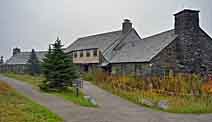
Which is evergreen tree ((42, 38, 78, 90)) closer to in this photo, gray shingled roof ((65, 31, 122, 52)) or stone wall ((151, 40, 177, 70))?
stone wall ((151, 40, 177, 70))

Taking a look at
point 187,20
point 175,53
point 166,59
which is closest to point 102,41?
point 175,53

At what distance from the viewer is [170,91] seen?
20.7 meters

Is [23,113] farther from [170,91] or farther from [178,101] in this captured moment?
[170,91]

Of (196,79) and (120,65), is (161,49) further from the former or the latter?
(196,79)

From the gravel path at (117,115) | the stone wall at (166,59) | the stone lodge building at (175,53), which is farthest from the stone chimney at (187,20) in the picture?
the gravel path at (117,115)

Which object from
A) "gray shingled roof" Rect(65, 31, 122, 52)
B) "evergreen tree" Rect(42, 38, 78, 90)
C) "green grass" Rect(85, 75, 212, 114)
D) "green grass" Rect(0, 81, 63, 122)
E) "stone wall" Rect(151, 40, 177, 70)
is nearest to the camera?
"green grass" Rect(0, 81, 63, 122)

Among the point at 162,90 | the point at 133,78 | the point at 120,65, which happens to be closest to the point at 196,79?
the point at 162,90

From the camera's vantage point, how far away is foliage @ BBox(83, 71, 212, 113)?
16.4 m

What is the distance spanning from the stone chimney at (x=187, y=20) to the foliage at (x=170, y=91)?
36.5 ft

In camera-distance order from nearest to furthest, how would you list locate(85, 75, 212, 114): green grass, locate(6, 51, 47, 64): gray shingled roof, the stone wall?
locate(85, 75, 212, 114): green grass
the stone wall
locate(6, 51, 47, 64): gray shingled roof

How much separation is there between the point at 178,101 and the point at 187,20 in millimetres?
17068

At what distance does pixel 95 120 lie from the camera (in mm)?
12688

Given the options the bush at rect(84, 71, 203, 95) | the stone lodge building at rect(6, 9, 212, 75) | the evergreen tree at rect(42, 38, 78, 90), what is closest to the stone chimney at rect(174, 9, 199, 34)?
the stone lodge building at rect(6, 9, 212, 75)

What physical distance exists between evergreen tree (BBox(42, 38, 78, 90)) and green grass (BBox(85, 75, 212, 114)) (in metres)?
4.43
